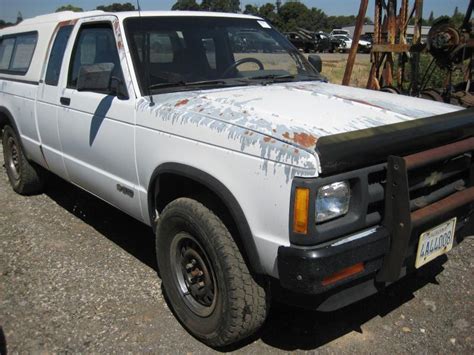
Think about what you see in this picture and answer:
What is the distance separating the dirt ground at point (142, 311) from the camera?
9.59ft

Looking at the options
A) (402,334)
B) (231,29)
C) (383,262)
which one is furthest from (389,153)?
(231,29)

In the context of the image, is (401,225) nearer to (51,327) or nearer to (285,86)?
(285,86)

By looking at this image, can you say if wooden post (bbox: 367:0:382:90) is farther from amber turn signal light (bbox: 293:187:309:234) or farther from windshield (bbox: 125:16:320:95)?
amber turn signal light (bbox: 293:187:309:234)

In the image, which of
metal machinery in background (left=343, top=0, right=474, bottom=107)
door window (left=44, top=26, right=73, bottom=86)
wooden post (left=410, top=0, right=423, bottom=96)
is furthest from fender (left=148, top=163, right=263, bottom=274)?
wooden post (left=410, top=0, right=423, bottom=96)

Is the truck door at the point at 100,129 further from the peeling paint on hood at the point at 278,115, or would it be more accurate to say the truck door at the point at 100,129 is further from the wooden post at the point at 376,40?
the wooden post at the point at 376,40

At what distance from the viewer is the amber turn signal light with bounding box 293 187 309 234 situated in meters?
2.15

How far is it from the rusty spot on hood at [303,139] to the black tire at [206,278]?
0.65 metres

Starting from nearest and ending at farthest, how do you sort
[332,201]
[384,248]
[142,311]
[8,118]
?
[332,201] → [384,248] → [142,311] → [8,118]

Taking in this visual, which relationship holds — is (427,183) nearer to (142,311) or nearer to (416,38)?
(142,311)

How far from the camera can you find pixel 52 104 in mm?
4273

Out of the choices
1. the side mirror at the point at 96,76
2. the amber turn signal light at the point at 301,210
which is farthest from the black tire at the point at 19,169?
the amber turn signal light at the point at 301,210

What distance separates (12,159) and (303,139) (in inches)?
184

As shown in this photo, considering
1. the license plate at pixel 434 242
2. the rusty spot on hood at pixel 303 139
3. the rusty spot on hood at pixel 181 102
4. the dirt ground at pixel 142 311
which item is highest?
the rusty spot on hood at pixel 181 102

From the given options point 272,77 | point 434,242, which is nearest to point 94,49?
point 272,77
